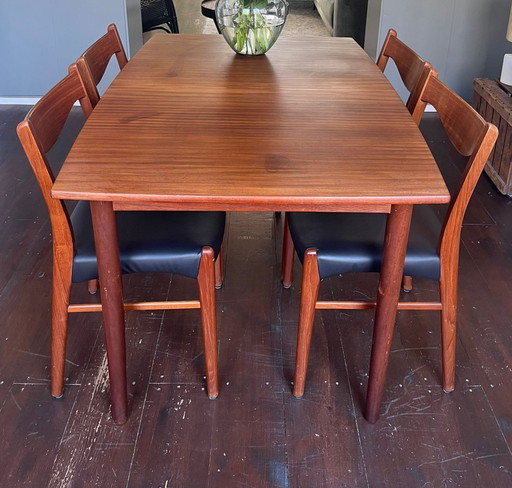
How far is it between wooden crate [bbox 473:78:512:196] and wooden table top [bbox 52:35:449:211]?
99cm

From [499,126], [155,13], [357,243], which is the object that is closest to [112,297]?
[357,243]

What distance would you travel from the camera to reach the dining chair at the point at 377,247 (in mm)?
1464

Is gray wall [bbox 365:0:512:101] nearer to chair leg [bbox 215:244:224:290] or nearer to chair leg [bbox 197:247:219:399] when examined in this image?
chair leg [bbox 215:244:224:290]

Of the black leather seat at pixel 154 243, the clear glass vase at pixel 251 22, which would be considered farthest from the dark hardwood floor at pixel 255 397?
the clear glass vase at pixel 251 22

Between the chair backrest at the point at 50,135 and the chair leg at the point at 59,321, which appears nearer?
the chair backrest at the point at 50,135

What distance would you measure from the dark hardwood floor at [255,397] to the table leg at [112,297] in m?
0.10

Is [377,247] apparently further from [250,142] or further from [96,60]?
[96,60]

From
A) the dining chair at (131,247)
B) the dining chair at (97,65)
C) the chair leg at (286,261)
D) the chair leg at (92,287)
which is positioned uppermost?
the dining chair at (97,65)

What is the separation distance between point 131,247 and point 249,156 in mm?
364

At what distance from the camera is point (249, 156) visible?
1369 millimetres

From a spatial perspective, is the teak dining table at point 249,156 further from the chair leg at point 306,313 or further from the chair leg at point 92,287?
the chair leg at point 92,287

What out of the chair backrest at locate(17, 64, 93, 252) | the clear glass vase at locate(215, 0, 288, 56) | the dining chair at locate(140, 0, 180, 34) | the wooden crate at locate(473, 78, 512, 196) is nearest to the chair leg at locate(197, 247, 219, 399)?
the chair backrest at locate(17, 64, 93, 252)

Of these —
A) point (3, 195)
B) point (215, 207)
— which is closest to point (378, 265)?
point (215, 207)

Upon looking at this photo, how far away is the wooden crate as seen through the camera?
8.86 ft
